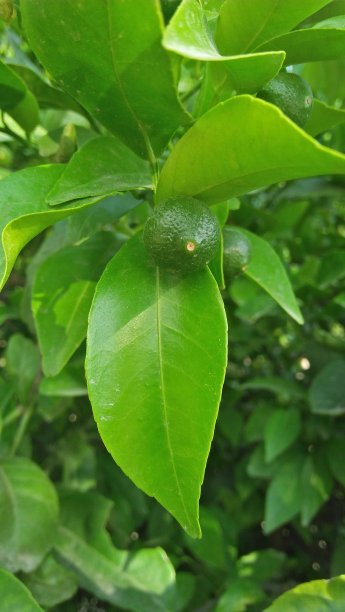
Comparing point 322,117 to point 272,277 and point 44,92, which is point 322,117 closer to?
point 272,277

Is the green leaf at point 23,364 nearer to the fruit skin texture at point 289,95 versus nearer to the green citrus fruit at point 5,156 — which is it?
the green citrus fruit at point 5,156

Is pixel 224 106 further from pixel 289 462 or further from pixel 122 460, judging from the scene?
pixel 289 462

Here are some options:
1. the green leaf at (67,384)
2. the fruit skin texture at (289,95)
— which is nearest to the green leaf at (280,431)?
the green leaf at (67,384)

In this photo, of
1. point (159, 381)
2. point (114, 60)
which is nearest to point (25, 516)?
point (159, 381)

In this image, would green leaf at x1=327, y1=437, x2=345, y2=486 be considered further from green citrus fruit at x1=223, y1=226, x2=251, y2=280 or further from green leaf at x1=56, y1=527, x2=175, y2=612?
green citrus fruit at x1=223, y1=226, x2=251, y2=280

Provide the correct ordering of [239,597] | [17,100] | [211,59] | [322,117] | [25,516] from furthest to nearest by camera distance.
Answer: [239,597]
[25,516]
[17,100]
[322,117]
[211,59]
